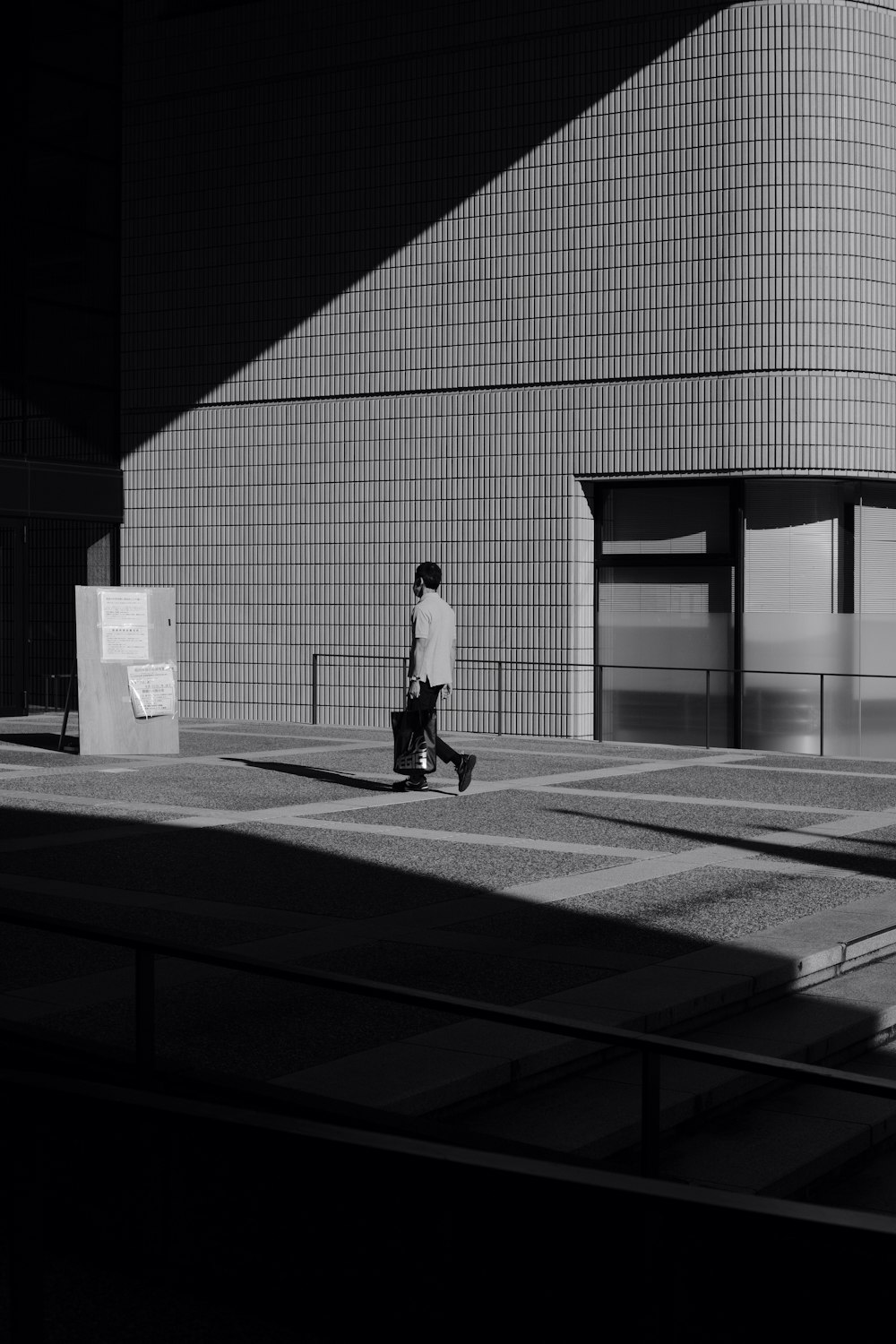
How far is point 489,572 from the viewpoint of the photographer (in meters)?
22.6

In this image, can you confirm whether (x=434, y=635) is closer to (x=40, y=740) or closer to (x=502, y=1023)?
(x=40, y=740)

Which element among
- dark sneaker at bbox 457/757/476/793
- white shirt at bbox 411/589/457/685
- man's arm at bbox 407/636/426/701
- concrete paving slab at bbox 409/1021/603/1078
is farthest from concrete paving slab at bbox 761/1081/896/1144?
white shirt at bbox 411/589/457/685

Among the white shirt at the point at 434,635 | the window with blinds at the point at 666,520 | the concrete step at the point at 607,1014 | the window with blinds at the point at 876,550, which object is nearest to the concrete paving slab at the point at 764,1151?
the concrete step at the point at 607,1014

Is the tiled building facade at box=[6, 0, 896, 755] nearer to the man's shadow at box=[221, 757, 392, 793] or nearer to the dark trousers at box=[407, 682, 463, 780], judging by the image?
the man's shadow at box=[221, 757, 392, 793]

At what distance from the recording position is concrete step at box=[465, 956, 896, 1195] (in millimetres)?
5742

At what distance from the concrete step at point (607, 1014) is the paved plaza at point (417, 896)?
18 millimetres

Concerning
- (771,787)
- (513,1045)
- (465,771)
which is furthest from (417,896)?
(771,787)

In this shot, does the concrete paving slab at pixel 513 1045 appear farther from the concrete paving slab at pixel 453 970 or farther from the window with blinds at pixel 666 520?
the window with blinds at pixel 666 520

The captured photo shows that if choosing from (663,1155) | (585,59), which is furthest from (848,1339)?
(585,59)

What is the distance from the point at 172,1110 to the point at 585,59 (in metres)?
21.2

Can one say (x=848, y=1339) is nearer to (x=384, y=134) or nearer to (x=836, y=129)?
(x=836, y=129)

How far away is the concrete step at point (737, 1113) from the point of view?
18.8ft

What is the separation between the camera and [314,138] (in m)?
23.9

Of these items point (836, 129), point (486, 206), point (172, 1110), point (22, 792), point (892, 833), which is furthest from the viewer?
point (486, 206)
